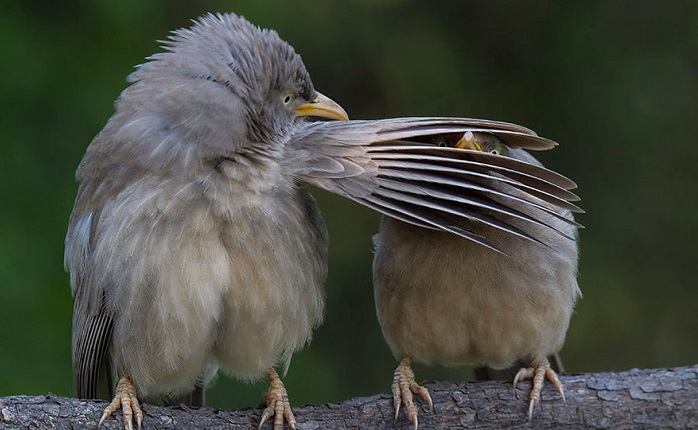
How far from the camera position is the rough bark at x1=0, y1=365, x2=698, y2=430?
13.3 feet

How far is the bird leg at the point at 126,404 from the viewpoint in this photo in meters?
3.88

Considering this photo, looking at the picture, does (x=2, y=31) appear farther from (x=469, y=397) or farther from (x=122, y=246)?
(x=469, y=397)

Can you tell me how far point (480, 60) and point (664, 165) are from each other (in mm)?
1270

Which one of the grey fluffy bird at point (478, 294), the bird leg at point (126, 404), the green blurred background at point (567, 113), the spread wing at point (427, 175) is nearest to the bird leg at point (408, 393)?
the grey fluffy bird at point (478, 294)

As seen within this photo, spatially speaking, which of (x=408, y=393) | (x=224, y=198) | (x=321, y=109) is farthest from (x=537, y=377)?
(x=224, y=198)

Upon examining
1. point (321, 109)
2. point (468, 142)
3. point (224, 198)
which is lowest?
point (224, 198)

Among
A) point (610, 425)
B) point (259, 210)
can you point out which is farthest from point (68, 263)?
point (610, 425)

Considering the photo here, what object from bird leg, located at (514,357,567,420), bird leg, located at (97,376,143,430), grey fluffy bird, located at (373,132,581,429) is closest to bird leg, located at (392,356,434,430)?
grey fluffy bird, located at (373,132,581,429)

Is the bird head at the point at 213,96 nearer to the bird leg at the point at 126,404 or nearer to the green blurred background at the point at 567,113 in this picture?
the bird leg at the point at 126,404

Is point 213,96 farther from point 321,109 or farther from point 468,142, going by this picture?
point 468,142

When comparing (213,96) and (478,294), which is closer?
(213,96)

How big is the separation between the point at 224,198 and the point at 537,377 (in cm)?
144

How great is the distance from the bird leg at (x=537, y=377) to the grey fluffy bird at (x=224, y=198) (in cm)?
69

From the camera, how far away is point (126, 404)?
155 inches
